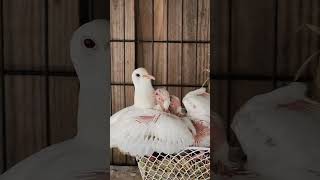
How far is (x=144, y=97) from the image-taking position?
66 cm

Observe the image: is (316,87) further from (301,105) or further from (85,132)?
(85,132)

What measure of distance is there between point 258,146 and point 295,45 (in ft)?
0.43

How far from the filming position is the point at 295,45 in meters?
0.55

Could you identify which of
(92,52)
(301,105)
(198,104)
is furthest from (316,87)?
(92,52)

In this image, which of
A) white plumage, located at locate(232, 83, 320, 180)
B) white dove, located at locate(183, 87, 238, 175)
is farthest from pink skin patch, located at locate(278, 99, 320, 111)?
white dove, located at locate(183, 87, 238, 175)

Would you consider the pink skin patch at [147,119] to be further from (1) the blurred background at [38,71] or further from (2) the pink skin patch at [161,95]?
(1) the blurred background at [38,71]

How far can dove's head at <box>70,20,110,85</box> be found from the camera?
1.82 feet

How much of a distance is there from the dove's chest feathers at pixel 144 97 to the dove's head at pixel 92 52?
95 mm

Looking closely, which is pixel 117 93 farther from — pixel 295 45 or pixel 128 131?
pixel 295 45

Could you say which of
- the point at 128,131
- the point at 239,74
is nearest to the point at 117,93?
the point at 128,131

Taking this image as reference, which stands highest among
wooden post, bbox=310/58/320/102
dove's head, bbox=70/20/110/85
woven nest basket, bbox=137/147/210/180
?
dove's head, bbox=70/20/110/85

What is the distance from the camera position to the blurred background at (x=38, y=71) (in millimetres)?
548

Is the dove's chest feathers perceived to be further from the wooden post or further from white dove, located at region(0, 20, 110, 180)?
the wooden post

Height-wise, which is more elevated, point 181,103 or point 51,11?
point 51,11
